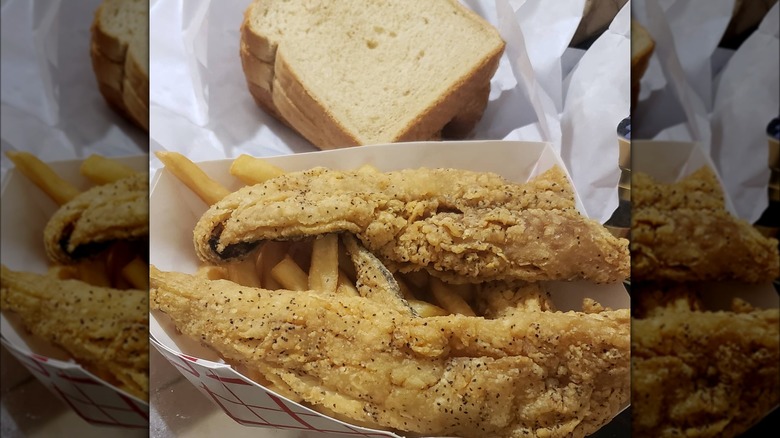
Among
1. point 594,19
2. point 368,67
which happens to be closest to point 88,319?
point 368,67

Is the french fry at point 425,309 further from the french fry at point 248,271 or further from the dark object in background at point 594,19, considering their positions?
the dark object in background at point 594,19

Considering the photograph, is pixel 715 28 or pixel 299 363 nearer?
pixel 299 363

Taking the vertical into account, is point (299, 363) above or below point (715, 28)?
below

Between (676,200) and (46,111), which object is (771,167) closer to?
(676,200)

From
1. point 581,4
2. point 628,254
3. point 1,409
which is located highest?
point 581,4

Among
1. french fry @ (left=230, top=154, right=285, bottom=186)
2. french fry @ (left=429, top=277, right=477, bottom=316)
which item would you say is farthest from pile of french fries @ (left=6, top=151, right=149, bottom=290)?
french fry @ (left=429, top=277, right=477, bottom=316)

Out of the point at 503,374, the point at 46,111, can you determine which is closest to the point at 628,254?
the point at 503,374

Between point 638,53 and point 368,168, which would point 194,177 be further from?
point 638,53

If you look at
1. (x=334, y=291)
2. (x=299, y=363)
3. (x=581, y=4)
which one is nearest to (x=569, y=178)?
(x=581, y=4)
